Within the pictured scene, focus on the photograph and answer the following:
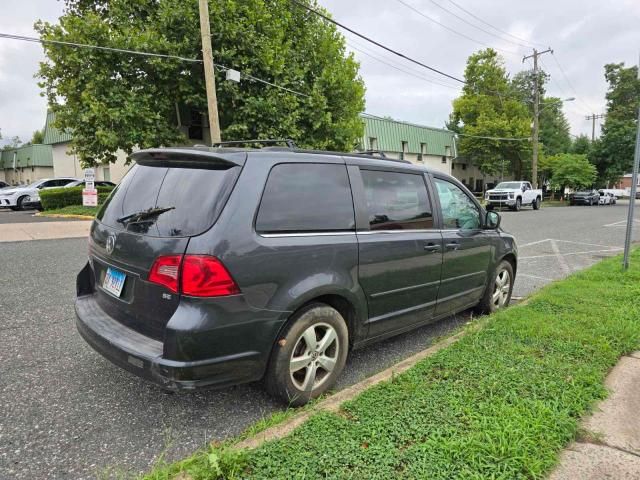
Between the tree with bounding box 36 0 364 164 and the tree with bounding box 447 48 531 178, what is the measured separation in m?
24.5

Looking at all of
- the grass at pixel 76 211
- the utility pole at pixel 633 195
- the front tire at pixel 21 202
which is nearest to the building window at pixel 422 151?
the grass at pixel 76 211

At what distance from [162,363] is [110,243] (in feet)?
3.23

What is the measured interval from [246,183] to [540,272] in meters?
6.63

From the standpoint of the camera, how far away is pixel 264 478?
195cm

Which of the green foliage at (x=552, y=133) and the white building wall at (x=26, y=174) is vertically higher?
the green foliage at (x=552, y=133)

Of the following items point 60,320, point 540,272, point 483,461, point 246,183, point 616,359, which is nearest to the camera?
point 483,461

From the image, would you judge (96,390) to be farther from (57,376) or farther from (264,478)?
(264,478)

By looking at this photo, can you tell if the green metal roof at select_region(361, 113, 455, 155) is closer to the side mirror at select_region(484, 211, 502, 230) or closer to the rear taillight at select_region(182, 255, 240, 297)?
the side mirror at select_region(484, 211, 502, 230)

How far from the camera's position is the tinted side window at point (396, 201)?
328 centimetres

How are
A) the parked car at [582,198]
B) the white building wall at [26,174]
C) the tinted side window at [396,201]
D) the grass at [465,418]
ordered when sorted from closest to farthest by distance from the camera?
the grass at [465,418] → the tinted side window at [396,201] → the parked car at [582,198] → the white building wall at [26,174]

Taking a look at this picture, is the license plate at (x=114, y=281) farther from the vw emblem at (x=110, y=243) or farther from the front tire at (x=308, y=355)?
the front tire at (x=308, y=355)

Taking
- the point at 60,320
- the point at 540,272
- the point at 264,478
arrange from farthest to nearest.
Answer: the point at 540,272, the point at 60,320, the point at 264,478

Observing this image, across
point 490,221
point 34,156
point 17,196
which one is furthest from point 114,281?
point 34,156

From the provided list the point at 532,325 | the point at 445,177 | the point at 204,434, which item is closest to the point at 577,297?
the point at 532,325
